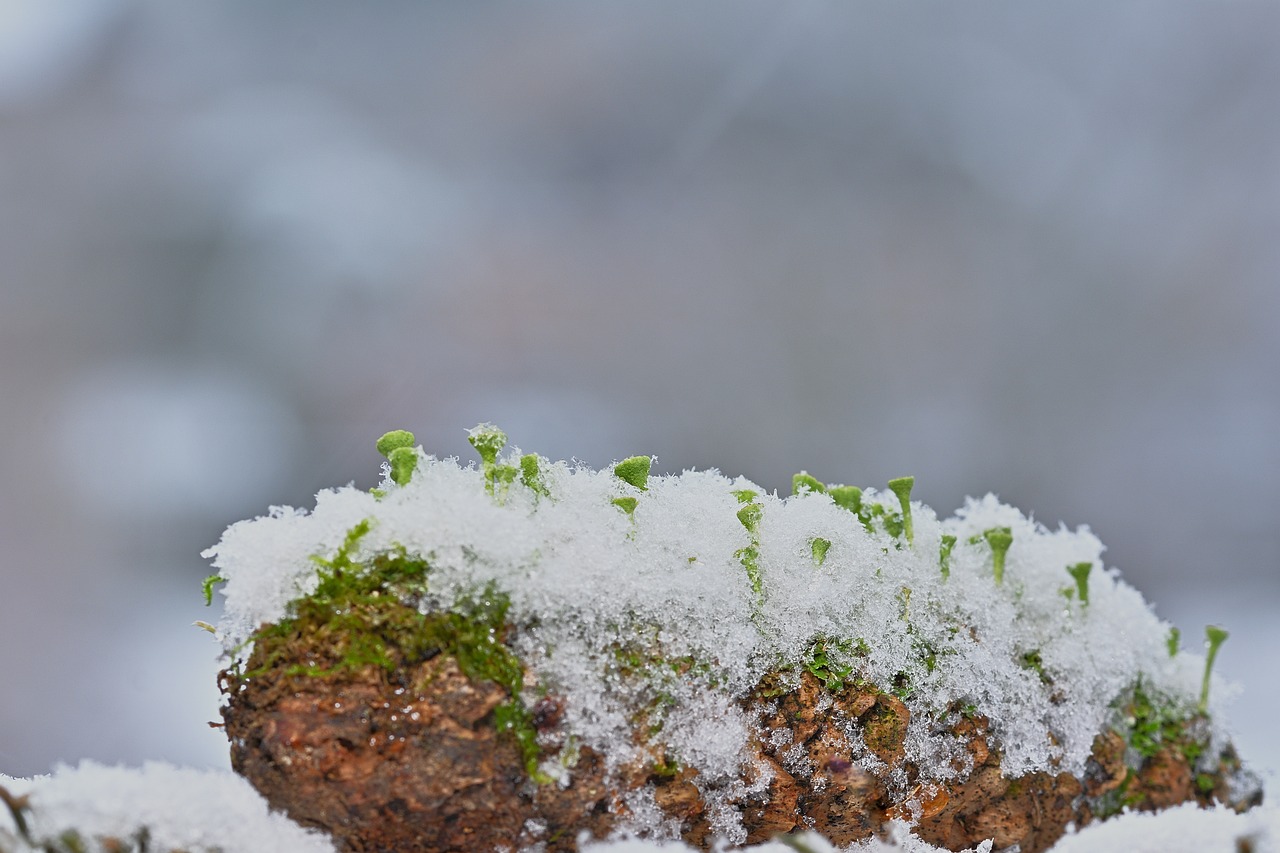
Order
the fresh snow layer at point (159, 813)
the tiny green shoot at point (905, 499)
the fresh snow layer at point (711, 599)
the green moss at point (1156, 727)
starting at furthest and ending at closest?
1. the green moss at point (1156, 727)
2. the tiny green shoot at point (905, 499)
3. the fresh snow layer at point (711, 599)
4. the fresh snow layer at point (159, 813)

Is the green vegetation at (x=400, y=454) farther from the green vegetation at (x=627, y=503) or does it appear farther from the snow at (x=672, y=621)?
the green vegetation at (x=627, y=503)

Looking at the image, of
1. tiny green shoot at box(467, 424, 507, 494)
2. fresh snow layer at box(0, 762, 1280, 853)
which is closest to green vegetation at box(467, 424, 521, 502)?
tiny green shoot at box(467, 424, 507, 494)

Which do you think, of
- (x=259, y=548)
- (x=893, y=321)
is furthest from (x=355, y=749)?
(x=893, y=321)

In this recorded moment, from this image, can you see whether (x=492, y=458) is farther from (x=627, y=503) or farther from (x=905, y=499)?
(x=905, y=499)

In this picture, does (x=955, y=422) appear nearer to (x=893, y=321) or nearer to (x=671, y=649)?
(x=893, y=321)

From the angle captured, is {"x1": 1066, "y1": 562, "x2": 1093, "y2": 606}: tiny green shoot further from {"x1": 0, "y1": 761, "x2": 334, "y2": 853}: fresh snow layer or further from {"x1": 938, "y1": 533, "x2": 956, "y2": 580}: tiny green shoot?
{"x1": 0, "y1": 761, "x2": 334, "y2": 853}: fresh snow layer

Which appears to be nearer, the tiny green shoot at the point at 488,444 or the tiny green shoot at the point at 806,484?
the tiny green shoot at the point at 488,444

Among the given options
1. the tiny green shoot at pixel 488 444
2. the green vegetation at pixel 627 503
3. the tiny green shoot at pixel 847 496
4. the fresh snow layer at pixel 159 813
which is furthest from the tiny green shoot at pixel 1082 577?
the fresh snow layer at pixel 159 813
